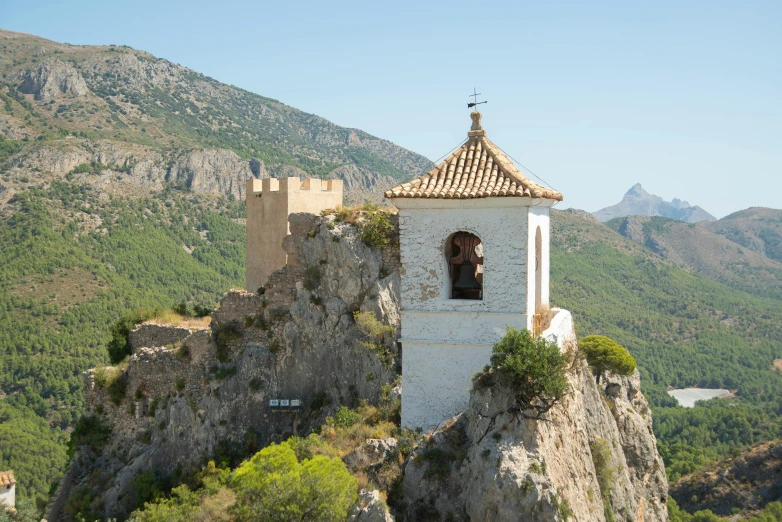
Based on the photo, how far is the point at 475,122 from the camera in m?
15.8

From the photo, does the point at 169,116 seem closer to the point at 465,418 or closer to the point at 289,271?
the point at 289,271

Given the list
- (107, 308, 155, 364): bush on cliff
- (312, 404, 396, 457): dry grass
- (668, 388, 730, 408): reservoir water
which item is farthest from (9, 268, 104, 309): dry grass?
(668, 388, 730, 408): reservoir water

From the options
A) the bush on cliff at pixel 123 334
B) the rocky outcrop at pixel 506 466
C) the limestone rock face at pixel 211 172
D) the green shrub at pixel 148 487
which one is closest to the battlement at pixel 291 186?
the bush on cliff at pixel 123 334

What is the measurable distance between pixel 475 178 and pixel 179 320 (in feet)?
49.0

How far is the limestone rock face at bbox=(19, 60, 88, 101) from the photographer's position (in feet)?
350

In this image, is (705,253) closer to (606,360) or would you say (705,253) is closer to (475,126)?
(606,360)

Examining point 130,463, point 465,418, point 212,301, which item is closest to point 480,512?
point 465,418

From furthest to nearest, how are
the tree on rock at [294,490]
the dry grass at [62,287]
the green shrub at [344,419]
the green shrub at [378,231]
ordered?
the dry grass at [62,287], the green shrub at [378,231], the green shrub at [344,419], the tree on rock at [294,490]

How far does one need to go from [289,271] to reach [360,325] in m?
2.96

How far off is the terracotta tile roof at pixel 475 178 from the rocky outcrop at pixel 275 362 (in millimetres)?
7025

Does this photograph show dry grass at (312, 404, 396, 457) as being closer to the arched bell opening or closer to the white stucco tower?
the white stucco tower

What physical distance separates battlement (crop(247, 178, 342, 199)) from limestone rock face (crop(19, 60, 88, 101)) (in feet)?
299

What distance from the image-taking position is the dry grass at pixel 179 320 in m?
25.6

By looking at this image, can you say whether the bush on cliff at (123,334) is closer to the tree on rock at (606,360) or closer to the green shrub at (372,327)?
the green shrub at (372,327)
